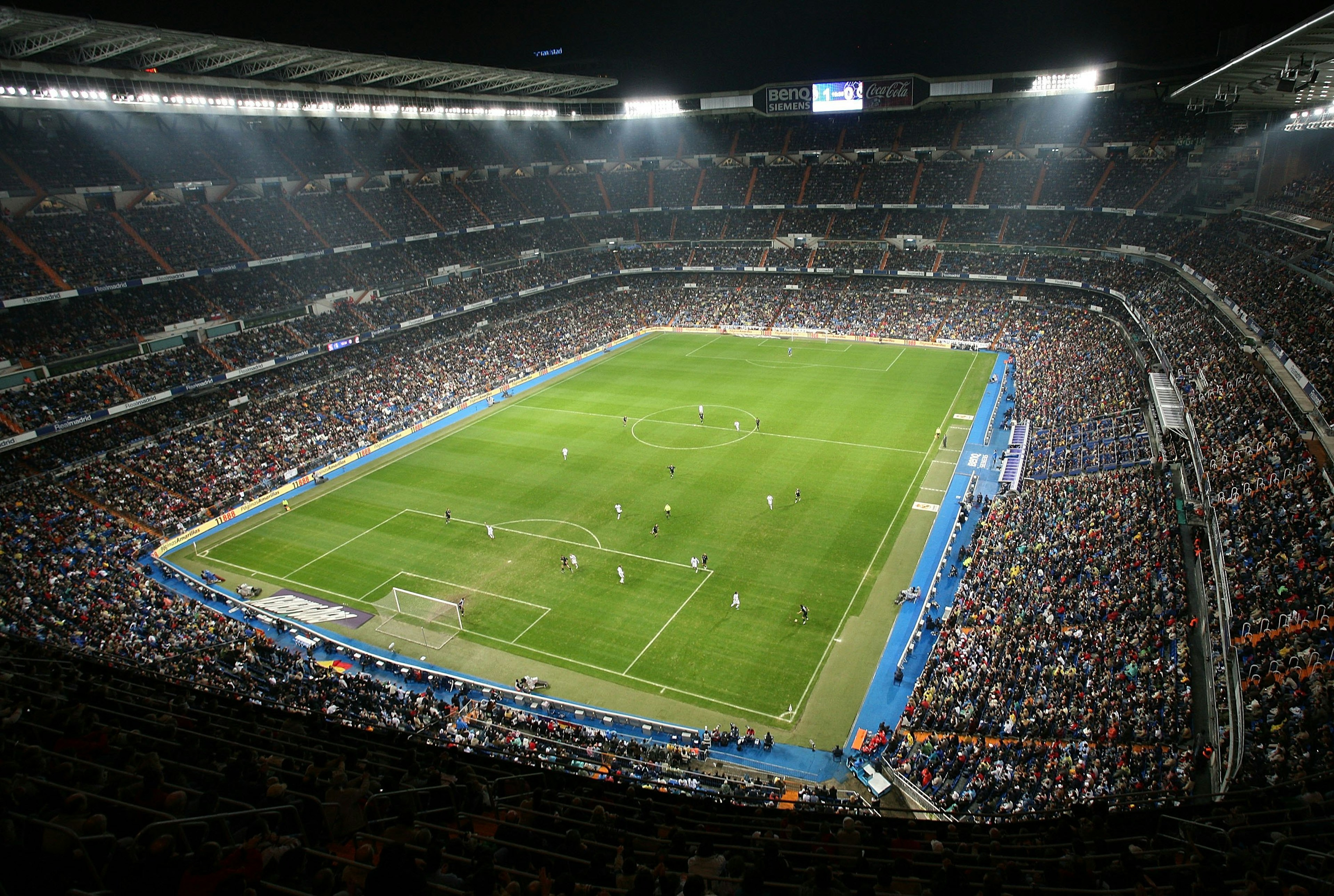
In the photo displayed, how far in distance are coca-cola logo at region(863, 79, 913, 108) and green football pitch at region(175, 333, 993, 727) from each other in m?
31.2

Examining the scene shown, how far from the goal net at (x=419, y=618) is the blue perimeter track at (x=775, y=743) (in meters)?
1.11

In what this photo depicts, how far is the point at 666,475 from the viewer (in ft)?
136

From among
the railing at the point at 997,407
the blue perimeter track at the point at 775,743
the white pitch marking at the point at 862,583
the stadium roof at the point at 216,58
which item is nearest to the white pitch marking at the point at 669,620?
the blue perimeter track at the point at 775,743

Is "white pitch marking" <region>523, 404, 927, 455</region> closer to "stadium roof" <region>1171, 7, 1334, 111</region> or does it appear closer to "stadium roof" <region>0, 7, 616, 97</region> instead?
"stadium roof" <region>1171, 7, 1334, 111</region>

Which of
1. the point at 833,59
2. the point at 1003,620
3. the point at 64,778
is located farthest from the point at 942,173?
the point at 64,778

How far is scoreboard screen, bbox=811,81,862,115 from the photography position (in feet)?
241

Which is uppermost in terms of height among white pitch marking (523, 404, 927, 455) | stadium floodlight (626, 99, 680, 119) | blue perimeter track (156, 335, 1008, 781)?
stadium floodlight (626, 99, 680, 119)

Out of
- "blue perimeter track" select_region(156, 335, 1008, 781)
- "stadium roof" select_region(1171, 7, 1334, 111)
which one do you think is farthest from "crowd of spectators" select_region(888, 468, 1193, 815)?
"stadium roof" select_region(1171, 7, 1334, 111)

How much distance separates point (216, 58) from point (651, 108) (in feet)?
152

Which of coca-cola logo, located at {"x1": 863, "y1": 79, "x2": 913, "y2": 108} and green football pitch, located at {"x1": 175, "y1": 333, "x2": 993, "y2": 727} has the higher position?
coca-cola logo, located at {"x1": 863, "y1": 79, "x2": 913, "y2": 108}

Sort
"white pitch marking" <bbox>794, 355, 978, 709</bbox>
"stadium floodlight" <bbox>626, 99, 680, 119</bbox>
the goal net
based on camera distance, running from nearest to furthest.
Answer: "white pitch marking" <bbox>794, 355, 978, 709</bbox>
the goal net
"stadium floodlight" <bbox>626, 99, 680, 119</bbox>

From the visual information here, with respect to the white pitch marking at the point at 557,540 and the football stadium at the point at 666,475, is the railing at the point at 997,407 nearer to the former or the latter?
the football stadium at the point at 666,475

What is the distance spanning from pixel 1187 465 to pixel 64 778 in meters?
33.0

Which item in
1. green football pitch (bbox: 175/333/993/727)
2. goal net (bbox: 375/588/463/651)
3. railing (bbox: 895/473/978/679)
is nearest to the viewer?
railing (bbox: 895/473/978/679)
